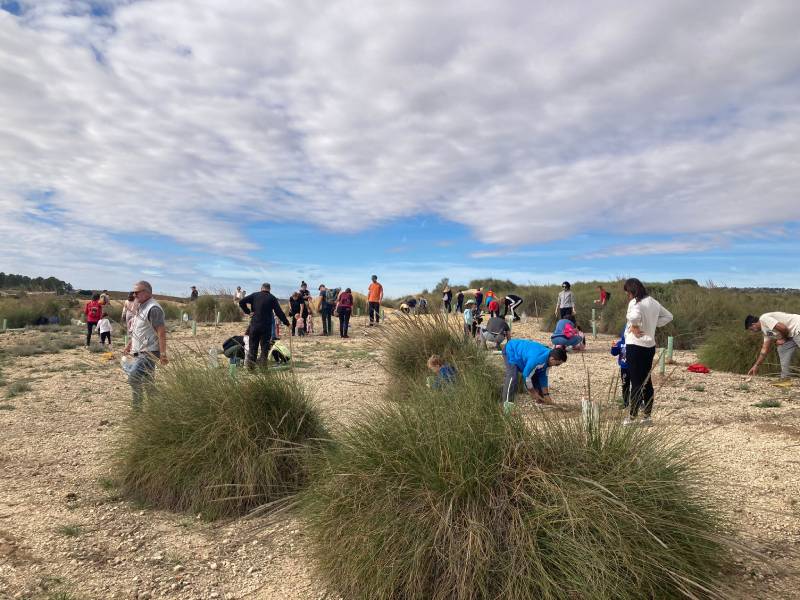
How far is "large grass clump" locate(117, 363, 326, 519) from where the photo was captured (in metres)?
4.30

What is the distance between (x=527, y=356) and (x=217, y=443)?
397 cm

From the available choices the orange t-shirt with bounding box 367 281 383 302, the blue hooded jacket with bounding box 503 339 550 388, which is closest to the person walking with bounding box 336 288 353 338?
the orange t-shirt with bounding box 367 281 383 302

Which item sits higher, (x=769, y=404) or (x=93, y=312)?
(x=93, y=312)

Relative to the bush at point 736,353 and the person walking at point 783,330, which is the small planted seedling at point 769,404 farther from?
the bush at point 736,353

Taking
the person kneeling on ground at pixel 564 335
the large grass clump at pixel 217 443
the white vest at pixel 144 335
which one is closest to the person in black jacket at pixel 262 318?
the white vest at pixel 144 335

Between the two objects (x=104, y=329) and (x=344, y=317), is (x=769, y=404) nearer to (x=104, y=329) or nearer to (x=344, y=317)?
(x=344, y=317)

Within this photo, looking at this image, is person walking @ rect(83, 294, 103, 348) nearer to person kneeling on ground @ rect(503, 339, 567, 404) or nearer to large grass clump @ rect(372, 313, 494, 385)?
large grass clump @ rect(372, 313, 494, 385)

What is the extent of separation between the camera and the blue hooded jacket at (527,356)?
6.83 meters

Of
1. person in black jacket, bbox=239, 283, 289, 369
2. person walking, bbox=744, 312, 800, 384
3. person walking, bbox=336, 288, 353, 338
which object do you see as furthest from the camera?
person walking, bbox=336, 288, 353, 338

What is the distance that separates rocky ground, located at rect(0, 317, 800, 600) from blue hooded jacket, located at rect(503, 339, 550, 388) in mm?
1513

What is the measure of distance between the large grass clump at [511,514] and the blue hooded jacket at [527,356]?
140 inches

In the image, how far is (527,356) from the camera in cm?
693

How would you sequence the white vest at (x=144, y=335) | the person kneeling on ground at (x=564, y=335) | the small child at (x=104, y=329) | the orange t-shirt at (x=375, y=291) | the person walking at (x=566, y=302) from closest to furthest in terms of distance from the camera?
the white vest at (x=144, y=335) → the person kneeling on ground at (x=564, y=335) → the person walking at (x=566, y=302) → the small child at (x=104, y=329) → the orange t-shirt at (x=375, y=291)

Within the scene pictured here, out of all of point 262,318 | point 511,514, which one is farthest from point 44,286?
point 511,514
